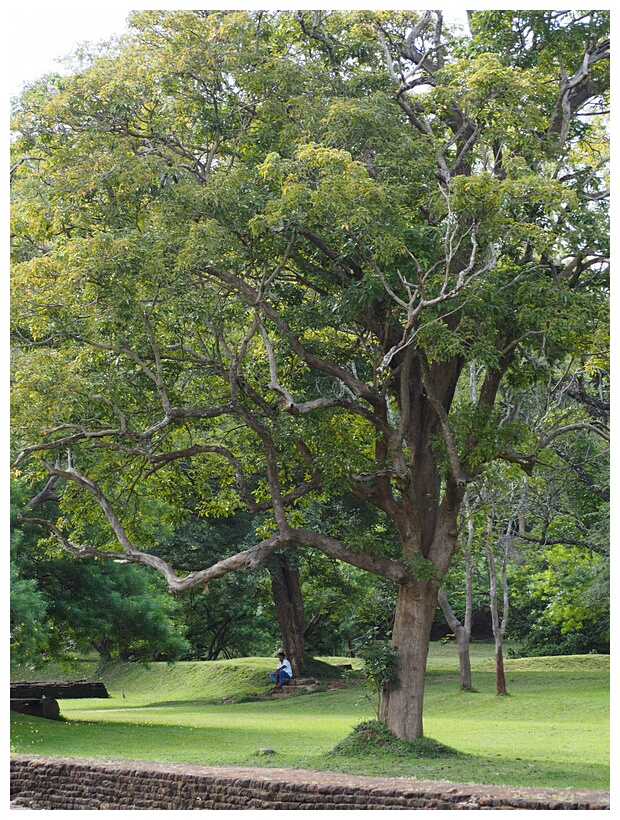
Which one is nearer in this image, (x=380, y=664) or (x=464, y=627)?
(x=380, y=664)

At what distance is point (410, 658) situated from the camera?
12555 mm

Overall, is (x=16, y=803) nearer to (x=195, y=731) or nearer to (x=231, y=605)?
(x=195, y=731)

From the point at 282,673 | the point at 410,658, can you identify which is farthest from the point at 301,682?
the point at 410,658

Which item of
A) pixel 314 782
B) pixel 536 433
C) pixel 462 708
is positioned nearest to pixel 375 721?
pixel 314 782

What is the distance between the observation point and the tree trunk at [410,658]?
12.4 metres

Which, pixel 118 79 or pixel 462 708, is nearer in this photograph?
pixel 118 79

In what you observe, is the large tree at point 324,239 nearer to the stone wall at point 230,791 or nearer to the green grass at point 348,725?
the green grass at point 348,725

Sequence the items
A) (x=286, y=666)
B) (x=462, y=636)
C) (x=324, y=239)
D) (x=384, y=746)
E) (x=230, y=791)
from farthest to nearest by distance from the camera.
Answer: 1. (x=286, y=666)
2. (x=462, y=636)
3. (x=384, y=746)
4. (x=324, y=239)
5. (x=230, y=791)

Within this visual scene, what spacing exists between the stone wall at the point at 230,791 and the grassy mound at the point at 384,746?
1.71 m

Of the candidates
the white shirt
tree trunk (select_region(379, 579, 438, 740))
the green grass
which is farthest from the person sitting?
tree trunk (select_region(379, 579, 438, 740))

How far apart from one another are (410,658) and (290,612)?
13.6 m

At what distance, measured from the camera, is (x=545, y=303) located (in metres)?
10.9

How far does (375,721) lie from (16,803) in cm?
475

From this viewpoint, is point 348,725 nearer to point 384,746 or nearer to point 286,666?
point 384,746
